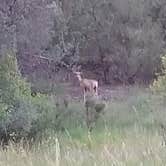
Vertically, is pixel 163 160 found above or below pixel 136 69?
above

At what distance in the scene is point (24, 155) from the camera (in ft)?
17.4

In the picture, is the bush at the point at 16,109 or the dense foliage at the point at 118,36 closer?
the bush at the point at 16,109

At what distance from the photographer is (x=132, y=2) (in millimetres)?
22750

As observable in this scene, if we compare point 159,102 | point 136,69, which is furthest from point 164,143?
point 136,69

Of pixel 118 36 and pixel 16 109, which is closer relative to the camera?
pixel 16 109

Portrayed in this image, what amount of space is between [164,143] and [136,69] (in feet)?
58.2

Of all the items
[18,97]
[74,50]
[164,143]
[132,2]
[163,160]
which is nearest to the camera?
[163,160]

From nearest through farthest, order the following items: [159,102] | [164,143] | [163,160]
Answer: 1. [163,160]
2. [164,143]
3. [159,102]

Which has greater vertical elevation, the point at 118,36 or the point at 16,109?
the point at 16,109

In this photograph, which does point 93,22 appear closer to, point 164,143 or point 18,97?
point 18,97

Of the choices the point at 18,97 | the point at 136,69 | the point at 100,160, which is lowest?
the point at 136,69

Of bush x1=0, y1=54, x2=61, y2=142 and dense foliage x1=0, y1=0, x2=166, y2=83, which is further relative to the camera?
dense foliage x1=0, y1=0, x2=166, y2=83

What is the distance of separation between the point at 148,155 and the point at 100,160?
0.37m

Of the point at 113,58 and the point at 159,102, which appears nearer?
the point at 159,102
